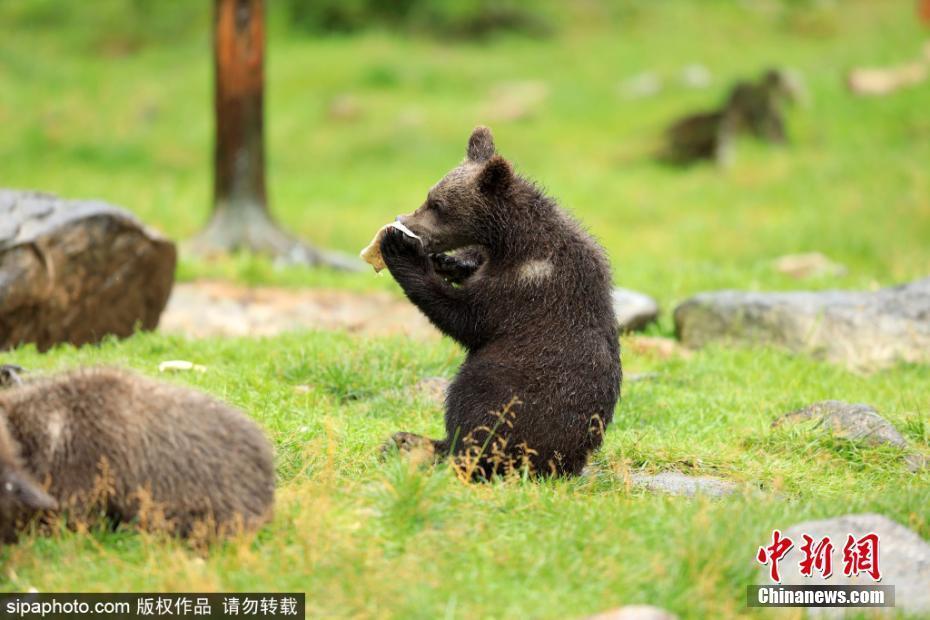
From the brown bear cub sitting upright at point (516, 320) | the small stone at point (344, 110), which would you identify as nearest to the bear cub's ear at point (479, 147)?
the brown bear cub sitting upright at point (516, 320)

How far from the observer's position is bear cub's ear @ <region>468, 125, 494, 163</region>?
6305 millimetres

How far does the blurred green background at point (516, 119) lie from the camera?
47.4 feet

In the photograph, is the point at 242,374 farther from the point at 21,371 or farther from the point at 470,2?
the point at 470,2

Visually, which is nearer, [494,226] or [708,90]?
[494,226]

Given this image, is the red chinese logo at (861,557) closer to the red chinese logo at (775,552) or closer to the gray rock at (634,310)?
the red chinese logo at (775,552)

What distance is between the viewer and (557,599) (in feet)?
13.7

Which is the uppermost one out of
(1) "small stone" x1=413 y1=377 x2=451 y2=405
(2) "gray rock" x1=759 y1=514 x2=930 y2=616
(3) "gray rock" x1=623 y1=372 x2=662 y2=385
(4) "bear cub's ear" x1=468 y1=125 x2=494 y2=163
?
(4) "bear cub's ear" x1=468 y1=125 x2=494 y2=163

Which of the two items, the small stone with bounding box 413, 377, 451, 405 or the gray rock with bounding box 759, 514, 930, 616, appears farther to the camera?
the small stone with bounding box 413, 377, 451, 405

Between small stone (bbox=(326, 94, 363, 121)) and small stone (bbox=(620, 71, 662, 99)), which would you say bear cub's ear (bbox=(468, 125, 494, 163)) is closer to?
small stone (bbox=(326, 94, 363, 121))

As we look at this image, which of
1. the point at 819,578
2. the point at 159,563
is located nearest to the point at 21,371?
the point at 159,563

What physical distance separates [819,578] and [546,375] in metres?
1.62

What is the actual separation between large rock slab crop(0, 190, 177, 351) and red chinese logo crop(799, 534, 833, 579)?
569 centimetres

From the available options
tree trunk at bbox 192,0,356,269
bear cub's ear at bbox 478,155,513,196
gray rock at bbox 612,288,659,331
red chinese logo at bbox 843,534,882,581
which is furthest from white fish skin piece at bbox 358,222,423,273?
tree trunk at bbox 192,0,356,269

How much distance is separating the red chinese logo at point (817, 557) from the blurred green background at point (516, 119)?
240 inches
